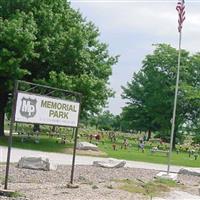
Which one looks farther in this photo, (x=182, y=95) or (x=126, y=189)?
(x=182, y=95)

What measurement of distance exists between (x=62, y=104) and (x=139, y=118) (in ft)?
189

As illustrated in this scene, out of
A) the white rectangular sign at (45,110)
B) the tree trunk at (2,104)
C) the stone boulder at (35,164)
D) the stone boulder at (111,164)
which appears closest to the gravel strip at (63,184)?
the stone boulder at (35,164)

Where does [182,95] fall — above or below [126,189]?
above

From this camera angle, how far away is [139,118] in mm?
72312

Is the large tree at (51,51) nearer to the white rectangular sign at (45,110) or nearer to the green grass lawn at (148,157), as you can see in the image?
the green grass lawn at (148,157)

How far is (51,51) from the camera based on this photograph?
37781 millimetres

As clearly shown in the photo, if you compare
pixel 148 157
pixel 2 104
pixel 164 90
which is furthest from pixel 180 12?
pixel 164 90

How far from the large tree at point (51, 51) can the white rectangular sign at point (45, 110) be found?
1809 centimetres

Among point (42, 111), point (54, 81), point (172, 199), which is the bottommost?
point (172, 199)

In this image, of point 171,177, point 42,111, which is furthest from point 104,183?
point 171,177

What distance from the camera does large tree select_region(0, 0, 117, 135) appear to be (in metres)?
33.5

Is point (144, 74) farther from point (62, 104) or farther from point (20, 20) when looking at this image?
point (62, 104)

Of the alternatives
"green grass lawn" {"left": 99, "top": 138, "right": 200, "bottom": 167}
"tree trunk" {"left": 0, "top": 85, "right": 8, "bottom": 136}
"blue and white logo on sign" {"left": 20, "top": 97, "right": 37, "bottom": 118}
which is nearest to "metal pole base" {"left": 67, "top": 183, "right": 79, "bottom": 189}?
"blue and white logo on sign" {"left": 20, "top": 97, "right": 37, "bottom": 118}

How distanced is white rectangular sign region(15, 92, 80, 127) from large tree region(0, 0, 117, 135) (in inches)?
712
